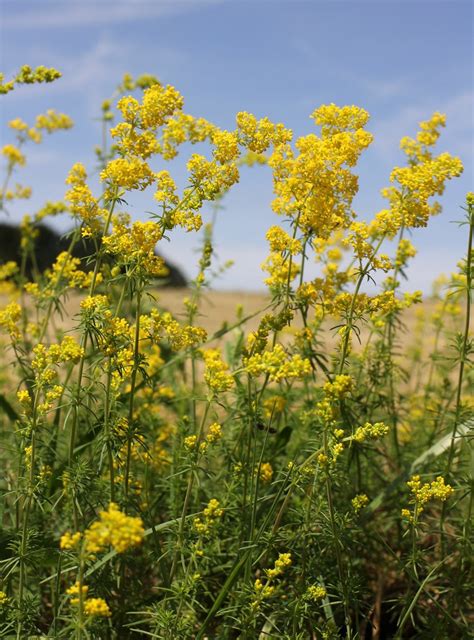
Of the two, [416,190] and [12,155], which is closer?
[416,190]

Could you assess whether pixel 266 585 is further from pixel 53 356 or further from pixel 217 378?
pixel 53 356

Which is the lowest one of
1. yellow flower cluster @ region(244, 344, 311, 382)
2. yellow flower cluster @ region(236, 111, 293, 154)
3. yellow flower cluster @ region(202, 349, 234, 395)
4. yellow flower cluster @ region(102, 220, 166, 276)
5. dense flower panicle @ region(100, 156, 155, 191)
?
yellow flower cluster @ region(202, 349, 234, 395)

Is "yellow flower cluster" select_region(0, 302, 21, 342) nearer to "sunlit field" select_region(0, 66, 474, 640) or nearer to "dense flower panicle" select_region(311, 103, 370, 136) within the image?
"sunlit field" select_region(0, 66, 474, 640)

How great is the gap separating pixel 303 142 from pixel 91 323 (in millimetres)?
1494

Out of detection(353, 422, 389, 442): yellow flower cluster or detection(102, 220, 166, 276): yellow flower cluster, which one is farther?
detection(102, 220, 166, 276): yellow flower cluster

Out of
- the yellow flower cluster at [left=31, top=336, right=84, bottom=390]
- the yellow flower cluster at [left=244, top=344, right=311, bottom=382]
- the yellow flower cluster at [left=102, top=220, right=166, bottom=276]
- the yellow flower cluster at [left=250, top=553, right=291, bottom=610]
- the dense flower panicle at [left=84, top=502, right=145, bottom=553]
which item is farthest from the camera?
the yellow flower cluster at [left=102, top=220, right=166, bottom=276]

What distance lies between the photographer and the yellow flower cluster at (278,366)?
294 cm

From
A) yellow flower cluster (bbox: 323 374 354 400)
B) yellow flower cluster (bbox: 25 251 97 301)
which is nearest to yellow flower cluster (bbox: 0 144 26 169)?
yellow flower cluster (bbox: 25 251 97 301)

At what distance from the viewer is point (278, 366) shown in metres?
3.03

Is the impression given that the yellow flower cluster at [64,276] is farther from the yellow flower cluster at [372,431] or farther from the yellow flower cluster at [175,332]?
the yellow flower cluster at [372,431]

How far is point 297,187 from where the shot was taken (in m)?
3.95

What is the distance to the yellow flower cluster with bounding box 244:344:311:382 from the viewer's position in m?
2.94

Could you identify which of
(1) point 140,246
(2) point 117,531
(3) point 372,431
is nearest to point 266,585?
(3) point 372,431

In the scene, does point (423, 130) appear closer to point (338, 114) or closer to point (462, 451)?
point (338, 114)
